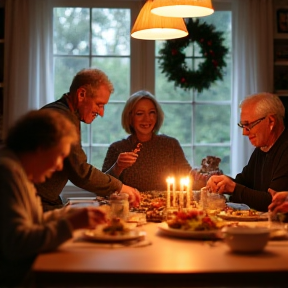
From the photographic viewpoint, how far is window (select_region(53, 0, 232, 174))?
541 cm

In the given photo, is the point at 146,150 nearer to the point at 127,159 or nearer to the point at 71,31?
the point at 127,159

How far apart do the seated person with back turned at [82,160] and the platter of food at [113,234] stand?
31.4 inches

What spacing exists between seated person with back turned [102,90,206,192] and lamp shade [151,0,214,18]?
4.40 feet

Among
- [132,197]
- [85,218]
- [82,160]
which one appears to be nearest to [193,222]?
[85,218]

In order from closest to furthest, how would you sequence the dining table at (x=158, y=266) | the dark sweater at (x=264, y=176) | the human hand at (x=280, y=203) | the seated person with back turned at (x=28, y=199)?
the dining table at (x=158, y=266), the seated person with back turned at (x=28, y=199), the human hand at (x=280, y=203), the dark sweater at (x=264, y=176)

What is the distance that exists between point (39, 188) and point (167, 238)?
102 centimetres

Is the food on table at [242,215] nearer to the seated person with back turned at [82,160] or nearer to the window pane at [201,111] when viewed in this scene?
the seated person with back turned at [82,160]

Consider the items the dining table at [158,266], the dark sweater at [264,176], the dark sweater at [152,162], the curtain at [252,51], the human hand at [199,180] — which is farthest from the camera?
the curtain at [252,51]

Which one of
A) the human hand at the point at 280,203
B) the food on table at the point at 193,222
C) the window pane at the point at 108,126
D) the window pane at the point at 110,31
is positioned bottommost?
the food on table at the point at 193,222

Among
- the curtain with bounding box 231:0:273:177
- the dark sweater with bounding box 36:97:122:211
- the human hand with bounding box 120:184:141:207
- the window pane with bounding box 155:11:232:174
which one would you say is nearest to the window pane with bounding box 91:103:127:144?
the window pane with bounding box 155:11:232:174

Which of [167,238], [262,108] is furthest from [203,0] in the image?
[167,238]

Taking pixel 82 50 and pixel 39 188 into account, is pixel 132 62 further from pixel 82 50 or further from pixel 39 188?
pixel 39 188

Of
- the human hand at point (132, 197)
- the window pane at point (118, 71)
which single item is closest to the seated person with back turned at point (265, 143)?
the human hand at point (132, 197)

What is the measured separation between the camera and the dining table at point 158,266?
67.1 inches
